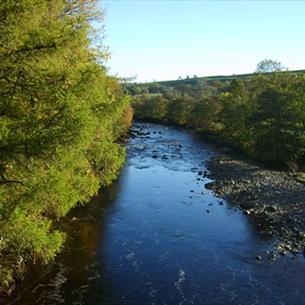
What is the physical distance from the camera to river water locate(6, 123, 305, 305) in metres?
18.1

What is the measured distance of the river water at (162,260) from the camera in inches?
713

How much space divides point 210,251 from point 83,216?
9.37 metres

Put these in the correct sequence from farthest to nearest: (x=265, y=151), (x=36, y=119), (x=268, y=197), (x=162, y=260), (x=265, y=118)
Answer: (x=265, y=151)
(x=265, y=118)
(x=268, y=197)
(x=162, y=260)
(x=36, y=119)

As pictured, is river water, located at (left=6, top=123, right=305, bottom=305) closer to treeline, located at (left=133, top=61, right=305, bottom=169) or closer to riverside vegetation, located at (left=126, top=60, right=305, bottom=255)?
riverside vegetation, located at (left=126, top=60, right=305, bottom=255)

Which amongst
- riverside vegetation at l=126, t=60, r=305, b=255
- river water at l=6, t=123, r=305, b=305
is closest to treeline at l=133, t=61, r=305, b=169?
riverside vegetation at l=126, t=60, r=305, b=255

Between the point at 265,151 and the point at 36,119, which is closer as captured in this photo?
the point at 36,119

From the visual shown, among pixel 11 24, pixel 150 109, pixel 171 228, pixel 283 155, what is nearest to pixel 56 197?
pixel 11 24

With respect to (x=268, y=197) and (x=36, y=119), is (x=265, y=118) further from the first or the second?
(x=36, y=119)

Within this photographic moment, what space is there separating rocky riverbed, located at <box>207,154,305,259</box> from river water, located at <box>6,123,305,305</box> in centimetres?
102

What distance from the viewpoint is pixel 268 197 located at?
35.3 m

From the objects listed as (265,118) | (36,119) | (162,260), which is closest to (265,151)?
(265,118)

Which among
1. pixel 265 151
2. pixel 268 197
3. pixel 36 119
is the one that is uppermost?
pixel 36 119

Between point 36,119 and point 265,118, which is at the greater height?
point 36,119

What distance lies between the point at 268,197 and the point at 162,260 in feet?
52.8
